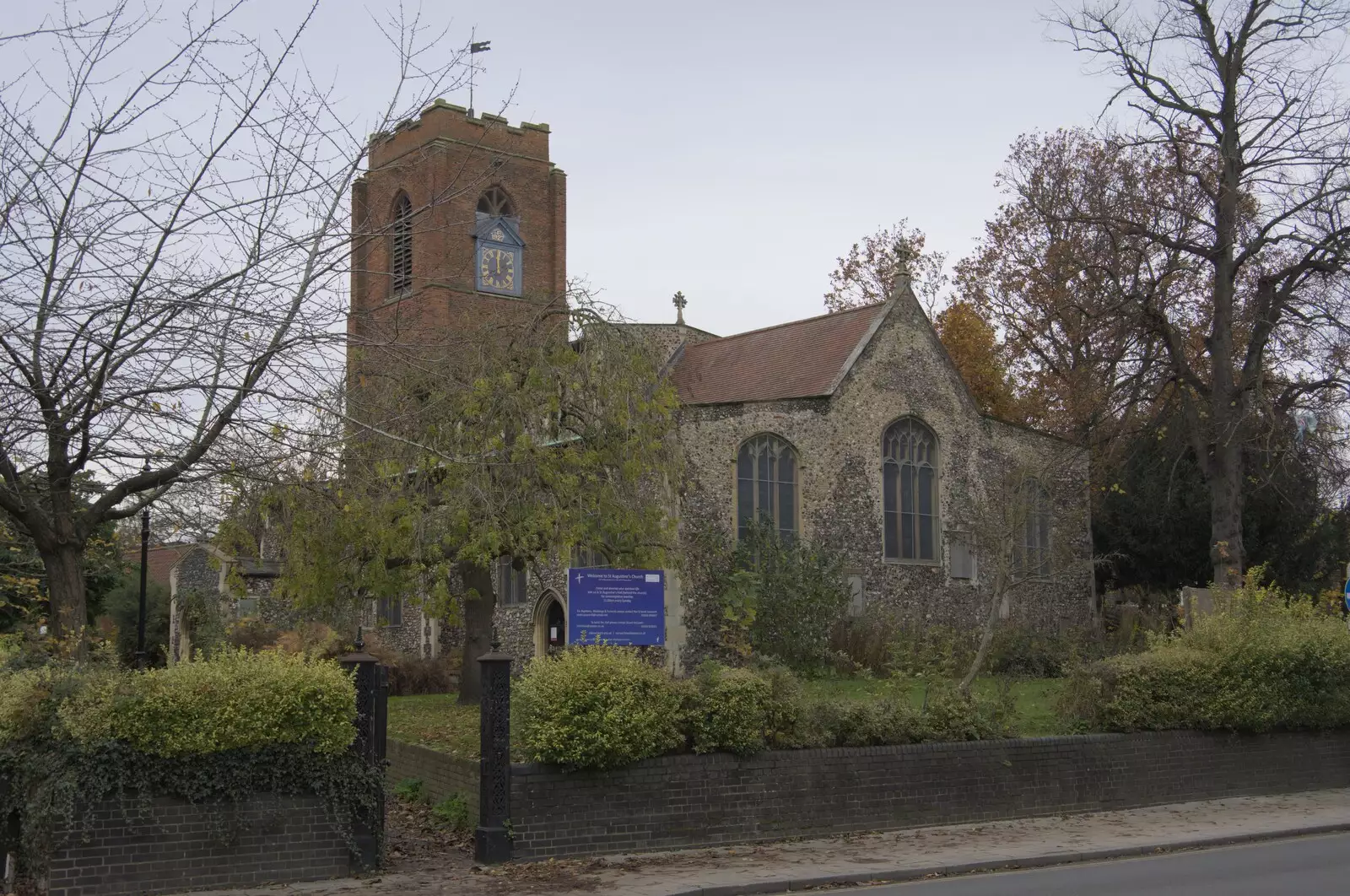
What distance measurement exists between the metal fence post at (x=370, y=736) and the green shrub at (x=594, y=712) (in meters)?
1.31

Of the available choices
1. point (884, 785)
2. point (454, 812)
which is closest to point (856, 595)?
point (884, 785)

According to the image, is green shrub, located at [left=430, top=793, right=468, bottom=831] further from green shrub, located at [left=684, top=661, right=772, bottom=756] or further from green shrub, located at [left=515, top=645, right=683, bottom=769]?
green shrub, located at [left=684, top=661, right=772, bottom=756]

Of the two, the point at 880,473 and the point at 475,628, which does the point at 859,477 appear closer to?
the point at 880,473

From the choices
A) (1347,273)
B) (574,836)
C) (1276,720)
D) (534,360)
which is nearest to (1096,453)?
(1347,273)

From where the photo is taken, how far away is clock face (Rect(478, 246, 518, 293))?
1662 inches

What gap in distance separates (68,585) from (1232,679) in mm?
13904

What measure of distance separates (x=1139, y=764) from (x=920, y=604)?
1368 centimetres

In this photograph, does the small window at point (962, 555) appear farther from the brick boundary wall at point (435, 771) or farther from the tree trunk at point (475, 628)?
the brick boundary wall at point (435, 771)

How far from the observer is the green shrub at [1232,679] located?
1633 centimetres

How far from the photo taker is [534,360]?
18094 millimetres

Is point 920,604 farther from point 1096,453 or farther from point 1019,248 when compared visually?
point 1019,248

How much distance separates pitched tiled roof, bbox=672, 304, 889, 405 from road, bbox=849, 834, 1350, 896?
16.9 metres

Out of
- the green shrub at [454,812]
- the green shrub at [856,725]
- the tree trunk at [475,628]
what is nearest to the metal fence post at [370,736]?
the green shrub at [454,812]

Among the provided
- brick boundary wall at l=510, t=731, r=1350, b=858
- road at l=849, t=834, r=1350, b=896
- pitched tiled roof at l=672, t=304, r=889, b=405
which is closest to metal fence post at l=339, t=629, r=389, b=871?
brick boundary wall at l=510, t=731, r=1350, b=858
